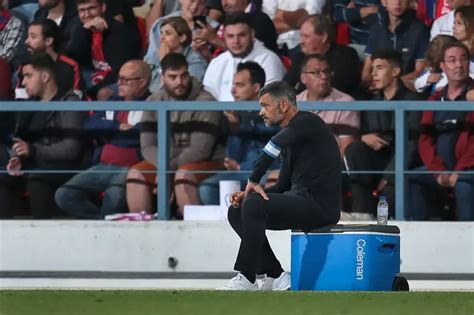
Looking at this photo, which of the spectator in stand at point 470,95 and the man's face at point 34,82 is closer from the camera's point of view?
the spectator in stand at point 470,95

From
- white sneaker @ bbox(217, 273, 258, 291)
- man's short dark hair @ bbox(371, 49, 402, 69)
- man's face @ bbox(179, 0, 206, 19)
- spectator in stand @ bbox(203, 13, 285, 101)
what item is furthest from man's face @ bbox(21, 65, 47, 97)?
white sneaker @ bbox(217, 273, 258, 291)

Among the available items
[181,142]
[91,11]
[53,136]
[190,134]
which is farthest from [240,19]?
[53,136]

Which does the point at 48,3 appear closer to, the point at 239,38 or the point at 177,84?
the point at 177,84

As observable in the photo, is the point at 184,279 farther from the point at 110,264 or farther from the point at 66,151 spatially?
the point at 66,151

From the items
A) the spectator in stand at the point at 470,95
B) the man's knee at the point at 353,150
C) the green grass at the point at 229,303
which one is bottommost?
the green grass at the point at 229,303

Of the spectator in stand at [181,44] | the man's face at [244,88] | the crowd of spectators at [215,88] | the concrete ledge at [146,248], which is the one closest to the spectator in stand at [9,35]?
the crowd of spectators at [215,88]

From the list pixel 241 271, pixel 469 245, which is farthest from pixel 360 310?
pixel 469 245

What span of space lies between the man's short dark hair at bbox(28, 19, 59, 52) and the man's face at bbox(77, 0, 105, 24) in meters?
0.25

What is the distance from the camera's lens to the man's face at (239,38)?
42.2ft

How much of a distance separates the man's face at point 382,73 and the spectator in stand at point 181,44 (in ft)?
4.95

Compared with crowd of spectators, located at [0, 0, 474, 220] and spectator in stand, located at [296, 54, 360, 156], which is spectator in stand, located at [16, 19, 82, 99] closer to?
crowd of spectators, located at [0, 0, 474, 220]

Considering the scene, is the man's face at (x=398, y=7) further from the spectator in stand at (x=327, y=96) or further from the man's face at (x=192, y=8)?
the man's face at (x=192, y=8)

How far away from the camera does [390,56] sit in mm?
12508

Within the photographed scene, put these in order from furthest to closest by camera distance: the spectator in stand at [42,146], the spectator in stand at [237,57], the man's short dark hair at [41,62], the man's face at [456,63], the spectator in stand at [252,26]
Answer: the man's short dark hair at [41,62]
the spectator in stand at [42,146]
the spectator in stand at [252,26]
the spectator in stand at [237,57]
the man's face at [456,63]
